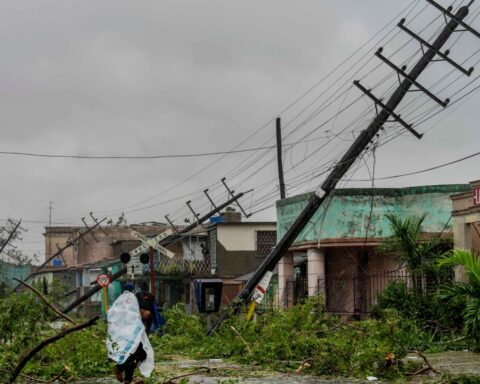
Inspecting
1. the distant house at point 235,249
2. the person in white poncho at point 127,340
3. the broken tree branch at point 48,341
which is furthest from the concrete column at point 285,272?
the broken tree branch at point 48,341

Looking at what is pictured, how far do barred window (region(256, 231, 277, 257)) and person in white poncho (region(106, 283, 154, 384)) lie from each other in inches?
1375

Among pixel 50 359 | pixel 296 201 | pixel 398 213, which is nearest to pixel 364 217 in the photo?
pixel 398 213

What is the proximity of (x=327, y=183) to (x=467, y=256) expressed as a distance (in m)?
6.69

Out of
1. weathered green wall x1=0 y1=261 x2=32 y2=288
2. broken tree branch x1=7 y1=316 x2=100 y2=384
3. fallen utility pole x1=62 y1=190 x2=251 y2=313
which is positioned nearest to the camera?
broken tree branch x1=7 y1=316 x2=100 y2=384

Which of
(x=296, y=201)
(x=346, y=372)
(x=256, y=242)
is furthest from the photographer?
(x=256, y=242)

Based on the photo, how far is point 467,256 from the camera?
20.6 meters

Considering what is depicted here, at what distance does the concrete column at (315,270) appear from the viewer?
32.9 metres

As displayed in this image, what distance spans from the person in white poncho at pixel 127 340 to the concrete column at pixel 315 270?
1886 centimetres

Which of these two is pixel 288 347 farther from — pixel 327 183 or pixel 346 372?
pixel 327 183

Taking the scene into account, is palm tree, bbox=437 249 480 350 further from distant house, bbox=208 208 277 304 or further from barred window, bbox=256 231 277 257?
barred window, bbox=256 231 277 257

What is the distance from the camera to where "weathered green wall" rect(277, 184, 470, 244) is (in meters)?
32.4

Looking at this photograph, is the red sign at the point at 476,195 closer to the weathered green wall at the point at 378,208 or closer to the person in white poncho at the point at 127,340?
the weathered green wall at the point at 378,208

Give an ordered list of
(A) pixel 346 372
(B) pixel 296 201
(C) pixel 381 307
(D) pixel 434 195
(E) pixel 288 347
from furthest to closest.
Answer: (B) pixel 296 201 < (D) pixel 434 195 < (C) pixel 381 307 < (E) pixel 288 347 < (A) pixel 346 372

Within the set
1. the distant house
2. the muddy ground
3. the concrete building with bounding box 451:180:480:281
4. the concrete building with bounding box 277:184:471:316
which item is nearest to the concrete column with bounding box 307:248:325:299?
the concrete building with bounding box 277:184:471:316
